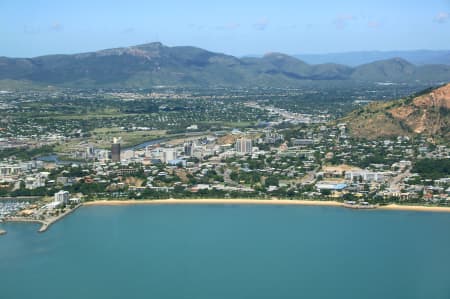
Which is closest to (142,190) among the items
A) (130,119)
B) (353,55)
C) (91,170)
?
(91,170)

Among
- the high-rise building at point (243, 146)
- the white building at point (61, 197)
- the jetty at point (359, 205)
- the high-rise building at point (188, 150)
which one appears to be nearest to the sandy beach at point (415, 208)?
the jetty at point (359, 205)

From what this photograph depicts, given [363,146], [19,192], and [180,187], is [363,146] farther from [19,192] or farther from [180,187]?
[19,192]

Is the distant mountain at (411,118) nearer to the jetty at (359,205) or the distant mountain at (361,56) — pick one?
the jetty at (359,205)

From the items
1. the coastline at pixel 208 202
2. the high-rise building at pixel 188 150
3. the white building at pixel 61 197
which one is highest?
the high-rise building at pixel 188 150

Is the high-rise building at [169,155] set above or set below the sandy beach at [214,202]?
above

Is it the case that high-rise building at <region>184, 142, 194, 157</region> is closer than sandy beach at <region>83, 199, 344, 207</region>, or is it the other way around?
sandy beach at <region>83, 199, 344, 207</region>

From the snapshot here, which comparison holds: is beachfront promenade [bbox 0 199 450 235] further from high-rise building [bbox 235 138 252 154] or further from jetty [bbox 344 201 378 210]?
high-rise building [bbox 235 138 252 154]

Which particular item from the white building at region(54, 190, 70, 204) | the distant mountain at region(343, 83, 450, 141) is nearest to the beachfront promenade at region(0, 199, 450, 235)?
the white building at region(54, 190, 70, 204)

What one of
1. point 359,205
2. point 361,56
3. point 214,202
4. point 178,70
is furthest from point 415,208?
point 361,56
